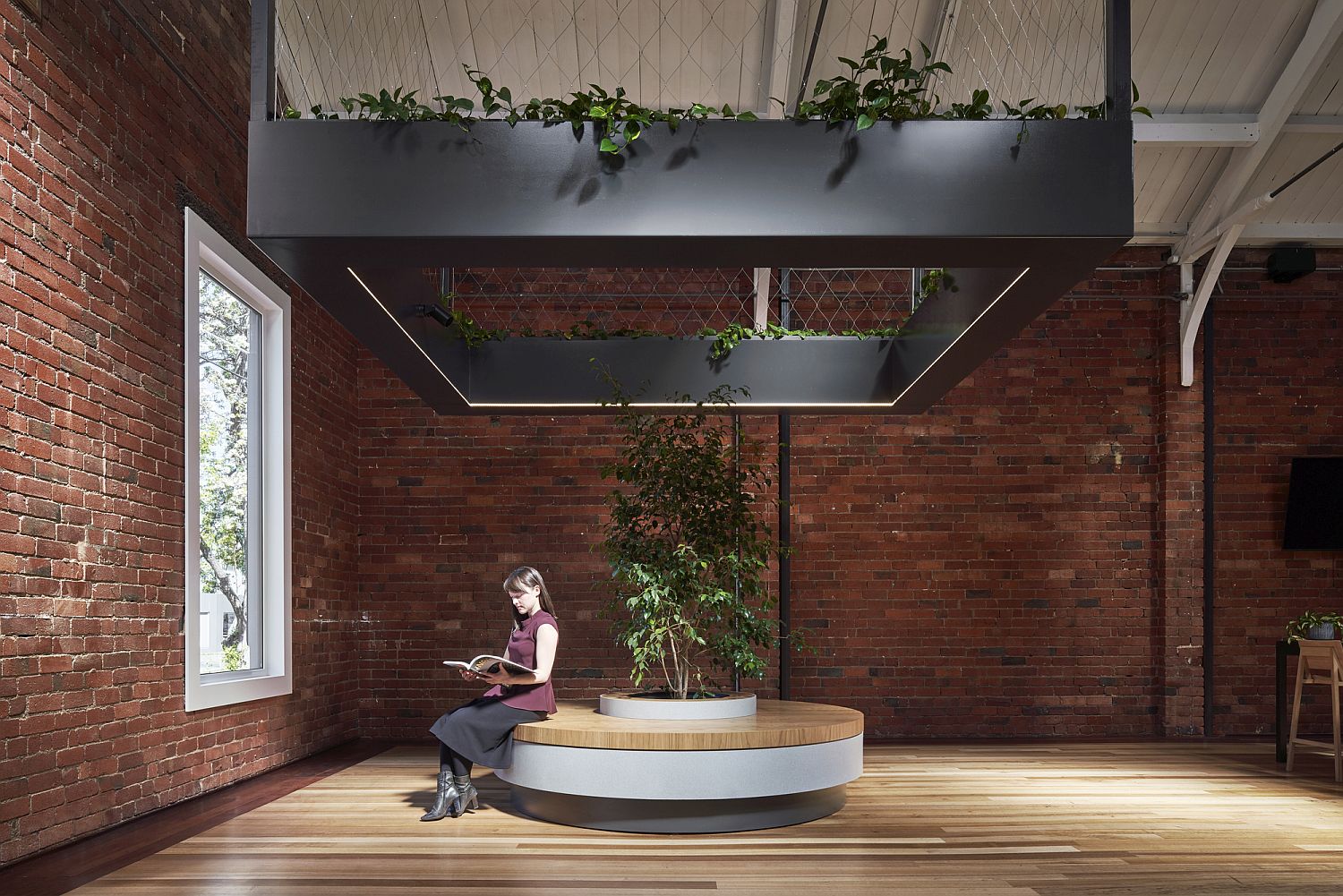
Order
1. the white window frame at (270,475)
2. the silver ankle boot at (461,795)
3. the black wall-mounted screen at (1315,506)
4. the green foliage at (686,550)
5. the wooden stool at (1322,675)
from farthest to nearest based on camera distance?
the black wall-mounted screen at (1315,506) → the wooden stool at (1322,675) → the white window frame at (270,475) → the green foliage at (686,550) → the silver ankle boot at (461,795)

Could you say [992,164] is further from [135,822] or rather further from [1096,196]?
[135,822]

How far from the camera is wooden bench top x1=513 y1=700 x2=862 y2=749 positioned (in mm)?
5117

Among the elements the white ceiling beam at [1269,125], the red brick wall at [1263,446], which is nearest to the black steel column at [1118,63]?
the white ceiling beam at [1269,125]

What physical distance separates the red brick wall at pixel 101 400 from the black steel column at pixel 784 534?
4.10 m

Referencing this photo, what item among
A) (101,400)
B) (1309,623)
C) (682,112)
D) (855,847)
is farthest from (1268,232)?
(101,400)

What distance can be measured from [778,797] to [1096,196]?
3.16 m

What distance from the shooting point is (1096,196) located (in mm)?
3887

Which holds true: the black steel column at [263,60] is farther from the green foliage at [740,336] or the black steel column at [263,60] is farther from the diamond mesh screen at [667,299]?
the diamond mesh screen at [667,299]

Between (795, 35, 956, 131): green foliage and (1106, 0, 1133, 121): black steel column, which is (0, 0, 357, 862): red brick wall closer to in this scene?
(795, 35, 956, 131): green foliage

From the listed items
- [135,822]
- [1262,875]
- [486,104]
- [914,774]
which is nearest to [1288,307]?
[914,774]

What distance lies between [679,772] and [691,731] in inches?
7.7

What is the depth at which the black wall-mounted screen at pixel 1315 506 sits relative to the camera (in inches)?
355

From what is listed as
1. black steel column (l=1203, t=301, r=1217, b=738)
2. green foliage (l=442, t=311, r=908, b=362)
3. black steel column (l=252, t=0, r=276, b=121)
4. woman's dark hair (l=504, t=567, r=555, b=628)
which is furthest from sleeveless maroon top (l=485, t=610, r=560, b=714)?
black steel column (l=1203, t=301, r=1217, b=738)

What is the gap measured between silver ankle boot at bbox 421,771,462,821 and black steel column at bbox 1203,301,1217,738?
21.4ft
